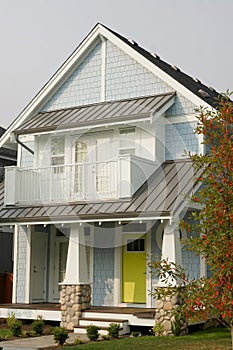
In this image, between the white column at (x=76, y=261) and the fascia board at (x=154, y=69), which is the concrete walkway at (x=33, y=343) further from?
the fascia board at (x=154, y=69)

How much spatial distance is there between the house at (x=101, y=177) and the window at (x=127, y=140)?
34 millimetres

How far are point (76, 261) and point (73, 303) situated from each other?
1.19 m

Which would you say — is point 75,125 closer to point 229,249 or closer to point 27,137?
point 27,137

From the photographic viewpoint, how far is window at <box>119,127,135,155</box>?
19.3 meters

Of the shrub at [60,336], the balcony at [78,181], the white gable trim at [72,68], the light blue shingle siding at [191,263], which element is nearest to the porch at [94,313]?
the light blue shingle siding at [191,263]

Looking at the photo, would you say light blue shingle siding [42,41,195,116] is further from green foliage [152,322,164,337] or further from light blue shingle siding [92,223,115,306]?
green foliage [152,322,164,337]

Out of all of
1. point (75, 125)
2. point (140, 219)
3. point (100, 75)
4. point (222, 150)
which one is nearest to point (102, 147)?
point (75, 125)

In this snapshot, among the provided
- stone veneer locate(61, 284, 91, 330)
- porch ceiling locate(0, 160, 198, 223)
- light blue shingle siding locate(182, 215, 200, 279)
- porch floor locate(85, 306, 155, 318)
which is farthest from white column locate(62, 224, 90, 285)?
light blue shingle siding locate(182, 215, 200, 279)

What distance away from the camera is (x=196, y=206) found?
1730 centimetres

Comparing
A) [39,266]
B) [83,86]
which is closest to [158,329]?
[39,266]

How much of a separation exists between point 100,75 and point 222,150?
10897 millimetres

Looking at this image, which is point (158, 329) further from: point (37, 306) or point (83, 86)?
point (83, 86)

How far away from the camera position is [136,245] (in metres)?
19.4

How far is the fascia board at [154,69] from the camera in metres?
18.7
